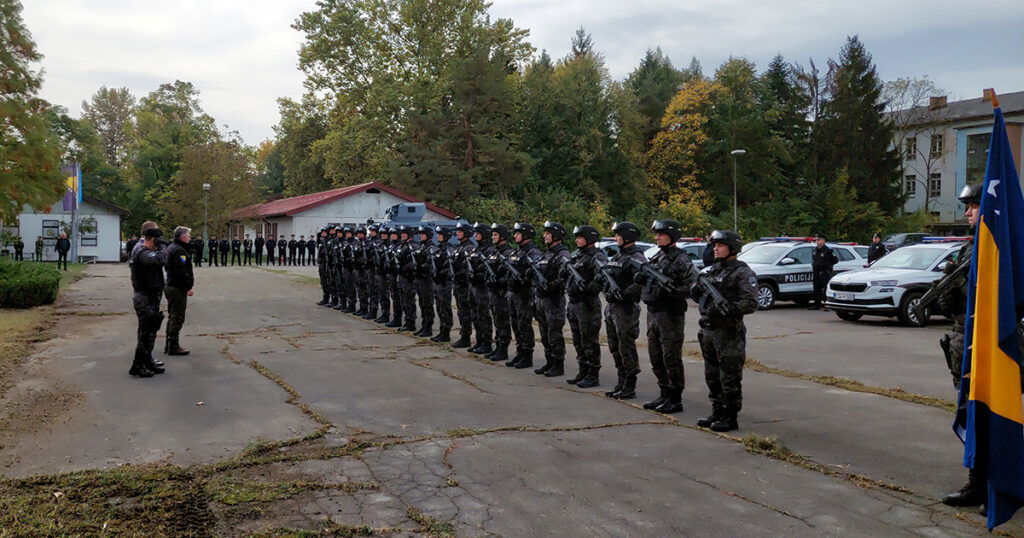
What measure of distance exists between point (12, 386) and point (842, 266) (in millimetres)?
19766

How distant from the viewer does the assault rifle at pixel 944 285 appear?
5477 mm

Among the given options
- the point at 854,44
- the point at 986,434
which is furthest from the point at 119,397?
the point at 854,44

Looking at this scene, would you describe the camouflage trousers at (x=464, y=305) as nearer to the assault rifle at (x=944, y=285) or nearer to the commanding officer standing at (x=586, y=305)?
the commanding officer standing at (x=586, y=305)

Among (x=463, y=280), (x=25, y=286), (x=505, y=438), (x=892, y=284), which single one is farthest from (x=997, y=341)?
(x=25, y=286)

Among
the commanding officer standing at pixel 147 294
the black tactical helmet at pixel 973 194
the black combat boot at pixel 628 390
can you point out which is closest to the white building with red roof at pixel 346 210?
the commanding officer standing at pixel 147 294

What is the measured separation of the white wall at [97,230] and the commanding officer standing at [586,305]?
41.4m

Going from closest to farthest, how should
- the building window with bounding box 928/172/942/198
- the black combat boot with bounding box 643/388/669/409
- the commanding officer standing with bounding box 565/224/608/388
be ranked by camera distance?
the black combat boot with bounding box 643/388/669/409 < the commanding officer standing with bounding box 565/224/608/388 < the building window with bounding box 928/172/942/198

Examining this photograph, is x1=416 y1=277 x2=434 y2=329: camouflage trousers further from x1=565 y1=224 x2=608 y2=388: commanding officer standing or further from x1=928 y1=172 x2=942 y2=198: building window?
x1=928 y1=172 x2=942 y2=198: building window

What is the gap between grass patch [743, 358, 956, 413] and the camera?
850 cm

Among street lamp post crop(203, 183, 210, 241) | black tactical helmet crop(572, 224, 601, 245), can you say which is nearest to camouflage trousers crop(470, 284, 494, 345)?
black tactical helmet crop(572, 224, 601, 245)

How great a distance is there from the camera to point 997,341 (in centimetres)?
485

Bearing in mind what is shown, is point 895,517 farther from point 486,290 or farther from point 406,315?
point 406,315

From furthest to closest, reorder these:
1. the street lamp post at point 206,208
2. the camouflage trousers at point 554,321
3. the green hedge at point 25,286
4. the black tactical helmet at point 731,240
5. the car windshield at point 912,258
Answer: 1. the street lamp post at point 206,208
2. the green hedge at point 25,286
3. the car windshield at point 912,258
4. the camouflage trousers at point 554,321
5. the black tactical helmet at point 731,240

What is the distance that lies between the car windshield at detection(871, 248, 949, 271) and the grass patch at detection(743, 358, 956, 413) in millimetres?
7766
